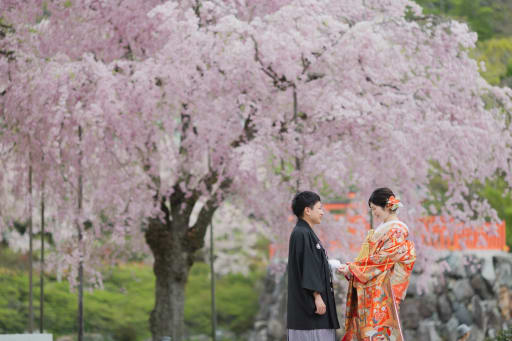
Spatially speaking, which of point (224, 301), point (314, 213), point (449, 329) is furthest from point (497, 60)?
point (314, 213)

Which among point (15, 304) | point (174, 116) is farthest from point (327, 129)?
point (15, 304)

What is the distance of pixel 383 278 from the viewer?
16.8 feet

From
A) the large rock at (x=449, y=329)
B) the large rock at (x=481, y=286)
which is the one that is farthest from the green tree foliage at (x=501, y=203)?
the large rock at (x=449, y=329)

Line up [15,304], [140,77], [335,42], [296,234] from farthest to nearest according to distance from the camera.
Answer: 1. [15,304]
2. [335,42]
3. [140,77]
4. [296,234]

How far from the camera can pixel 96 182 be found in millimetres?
9133

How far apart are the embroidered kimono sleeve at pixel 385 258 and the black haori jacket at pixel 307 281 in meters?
0.26

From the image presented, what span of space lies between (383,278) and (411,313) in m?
10.6

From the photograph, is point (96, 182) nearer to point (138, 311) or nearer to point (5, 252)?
point (138, 311)

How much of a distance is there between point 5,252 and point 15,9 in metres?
11.2

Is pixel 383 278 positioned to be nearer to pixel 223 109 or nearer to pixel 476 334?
pixel 223 109

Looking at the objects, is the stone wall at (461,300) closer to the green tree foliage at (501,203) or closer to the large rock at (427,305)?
the large rock at (427,305)

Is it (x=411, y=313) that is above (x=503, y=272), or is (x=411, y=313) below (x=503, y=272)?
below

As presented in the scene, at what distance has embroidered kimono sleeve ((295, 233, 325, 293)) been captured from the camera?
16.1 feet

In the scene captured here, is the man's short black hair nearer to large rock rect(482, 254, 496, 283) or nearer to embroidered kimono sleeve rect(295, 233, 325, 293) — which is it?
embroidered kimono sleeve rect(295, 233, 325, 293)
